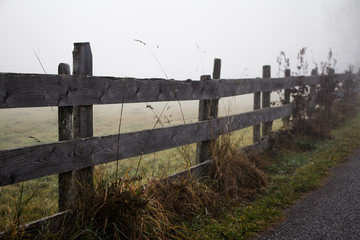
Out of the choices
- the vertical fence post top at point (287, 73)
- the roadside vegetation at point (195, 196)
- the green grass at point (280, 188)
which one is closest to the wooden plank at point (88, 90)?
the roadside vegetation at point (195, 196)

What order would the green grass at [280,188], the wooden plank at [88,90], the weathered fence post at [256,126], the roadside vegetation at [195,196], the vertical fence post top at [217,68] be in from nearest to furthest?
the wooden plank at [88,90] → the roadside vegetation at [195,196] → the green grass at [280,188] → the vertical fence post top at [217,68] → the weathered fence post at [256,126]

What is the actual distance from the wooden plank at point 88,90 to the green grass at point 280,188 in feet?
5.21

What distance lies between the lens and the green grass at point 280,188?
10.7 ft

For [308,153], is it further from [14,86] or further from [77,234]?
[14,86]

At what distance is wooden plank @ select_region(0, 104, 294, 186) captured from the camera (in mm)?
2502

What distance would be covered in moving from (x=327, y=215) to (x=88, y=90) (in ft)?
9.98

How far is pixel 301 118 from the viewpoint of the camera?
8336 mm

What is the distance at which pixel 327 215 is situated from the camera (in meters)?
3.63

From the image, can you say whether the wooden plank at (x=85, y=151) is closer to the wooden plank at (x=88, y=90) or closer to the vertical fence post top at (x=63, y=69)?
the wooden plank at (x=88, y=90)

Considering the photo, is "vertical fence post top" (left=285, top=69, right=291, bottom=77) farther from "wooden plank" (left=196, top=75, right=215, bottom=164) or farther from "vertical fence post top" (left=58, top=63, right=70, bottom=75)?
"vertical fence post top" (left=58, top=63, right=70, bottom=75)

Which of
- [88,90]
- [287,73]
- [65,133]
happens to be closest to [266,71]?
[287,73]

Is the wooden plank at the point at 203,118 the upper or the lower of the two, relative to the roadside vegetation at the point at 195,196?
upper

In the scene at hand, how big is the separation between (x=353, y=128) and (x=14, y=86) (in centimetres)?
953

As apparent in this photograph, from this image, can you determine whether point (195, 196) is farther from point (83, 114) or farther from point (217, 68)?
point (217, 68)
